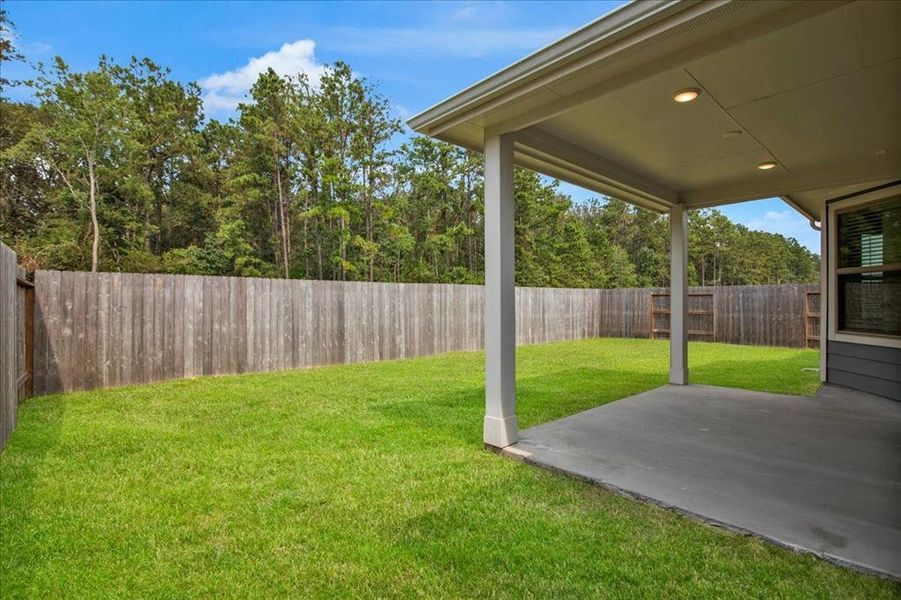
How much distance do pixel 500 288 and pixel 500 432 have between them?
1040mm

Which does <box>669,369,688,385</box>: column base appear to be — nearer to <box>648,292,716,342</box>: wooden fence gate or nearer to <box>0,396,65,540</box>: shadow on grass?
<box>0,396,65,540</box>: shadow on grass

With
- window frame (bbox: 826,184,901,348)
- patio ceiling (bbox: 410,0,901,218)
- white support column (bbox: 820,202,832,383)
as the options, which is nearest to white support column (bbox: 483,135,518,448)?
patio ceiling (bbox: 410,0,901,218)

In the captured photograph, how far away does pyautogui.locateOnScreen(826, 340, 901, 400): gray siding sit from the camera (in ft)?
16.2

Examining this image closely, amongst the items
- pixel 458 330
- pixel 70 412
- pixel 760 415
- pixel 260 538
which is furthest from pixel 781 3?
pixel 458 330

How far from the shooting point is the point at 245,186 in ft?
56.3

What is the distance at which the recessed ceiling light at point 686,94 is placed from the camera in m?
2.84

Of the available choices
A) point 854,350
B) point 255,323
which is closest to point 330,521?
point 255,323

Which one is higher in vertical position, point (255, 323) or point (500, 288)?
point (500, 288)

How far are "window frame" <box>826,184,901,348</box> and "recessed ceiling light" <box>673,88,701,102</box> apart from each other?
3.54 m

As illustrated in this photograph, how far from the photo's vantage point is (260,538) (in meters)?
2.19

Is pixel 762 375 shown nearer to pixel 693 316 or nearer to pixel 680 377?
pixel 680 377

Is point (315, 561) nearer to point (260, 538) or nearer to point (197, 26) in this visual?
point (260, 538)

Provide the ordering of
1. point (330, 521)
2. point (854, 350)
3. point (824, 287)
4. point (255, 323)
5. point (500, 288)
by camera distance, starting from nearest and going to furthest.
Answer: point (330, 521), point (500, 288), point (854, 350), point (824, 287), point (255, 323)

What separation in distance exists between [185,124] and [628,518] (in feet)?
70.0
